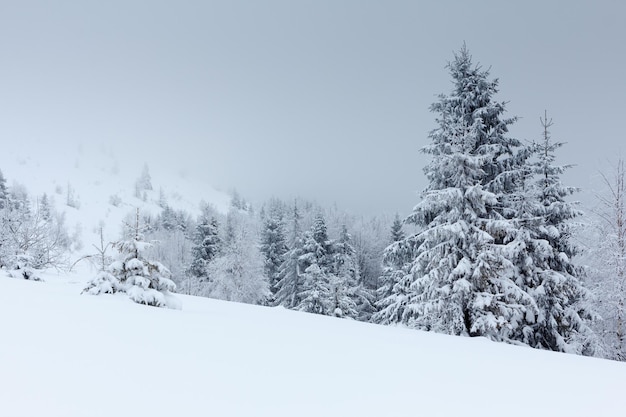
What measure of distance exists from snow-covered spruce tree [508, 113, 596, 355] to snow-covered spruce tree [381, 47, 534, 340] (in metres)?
0.61

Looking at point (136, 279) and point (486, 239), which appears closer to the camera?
point (136, 279)

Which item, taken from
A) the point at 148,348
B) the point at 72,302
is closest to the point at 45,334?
the point at 148,348

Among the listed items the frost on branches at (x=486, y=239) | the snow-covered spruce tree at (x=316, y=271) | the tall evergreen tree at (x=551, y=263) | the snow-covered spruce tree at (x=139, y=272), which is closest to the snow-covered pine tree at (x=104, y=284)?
the snow-covered spruce tree at (x=139, y=272)

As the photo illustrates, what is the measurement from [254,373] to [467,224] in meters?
9.87

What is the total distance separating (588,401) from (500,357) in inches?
75.7

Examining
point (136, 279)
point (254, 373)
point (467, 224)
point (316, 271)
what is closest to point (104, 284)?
point (136, 279)

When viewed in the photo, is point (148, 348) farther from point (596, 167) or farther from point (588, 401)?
point (596, 167)

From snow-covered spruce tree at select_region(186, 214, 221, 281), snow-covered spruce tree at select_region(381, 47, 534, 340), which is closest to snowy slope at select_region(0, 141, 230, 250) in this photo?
snow-covered spruce tree at select_region(186, 214, 221, 281)

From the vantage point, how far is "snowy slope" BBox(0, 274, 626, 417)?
268cm

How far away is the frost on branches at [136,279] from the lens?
302 inches

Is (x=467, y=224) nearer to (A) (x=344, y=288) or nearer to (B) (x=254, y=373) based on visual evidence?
(B) (x=254, y=373)

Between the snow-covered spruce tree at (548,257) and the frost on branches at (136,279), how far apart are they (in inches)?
410

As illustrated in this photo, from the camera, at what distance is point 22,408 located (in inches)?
91.5

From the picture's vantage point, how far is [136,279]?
7957mm
